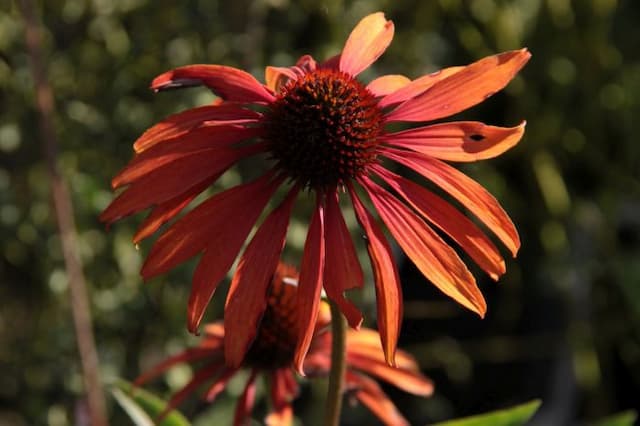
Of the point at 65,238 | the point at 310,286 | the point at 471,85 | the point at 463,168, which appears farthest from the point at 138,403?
the point at 463,168

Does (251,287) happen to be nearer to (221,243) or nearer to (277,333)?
(221,243)

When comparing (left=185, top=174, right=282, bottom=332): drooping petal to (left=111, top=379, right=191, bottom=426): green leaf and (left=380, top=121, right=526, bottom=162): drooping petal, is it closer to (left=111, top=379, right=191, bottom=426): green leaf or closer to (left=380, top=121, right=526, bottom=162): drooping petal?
(left=380, top=121, right=526, bottom=162): drooping petal

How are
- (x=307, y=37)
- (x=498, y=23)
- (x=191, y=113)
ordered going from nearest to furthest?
(x=191, y=113) → (x=307, y=37) → (x=498, y=23)

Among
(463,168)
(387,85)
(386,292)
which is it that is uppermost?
(387,85)

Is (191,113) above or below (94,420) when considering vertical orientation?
above

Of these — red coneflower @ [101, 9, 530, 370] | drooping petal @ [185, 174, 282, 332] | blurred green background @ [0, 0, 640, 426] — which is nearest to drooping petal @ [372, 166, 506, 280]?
red coneflower @ [101, 9, 530, 370]

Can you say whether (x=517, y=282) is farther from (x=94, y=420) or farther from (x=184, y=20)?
(x=94, y=420)

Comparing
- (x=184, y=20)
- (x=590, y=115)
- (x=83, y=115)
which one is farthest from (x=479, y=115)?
(x=83, y=115)
